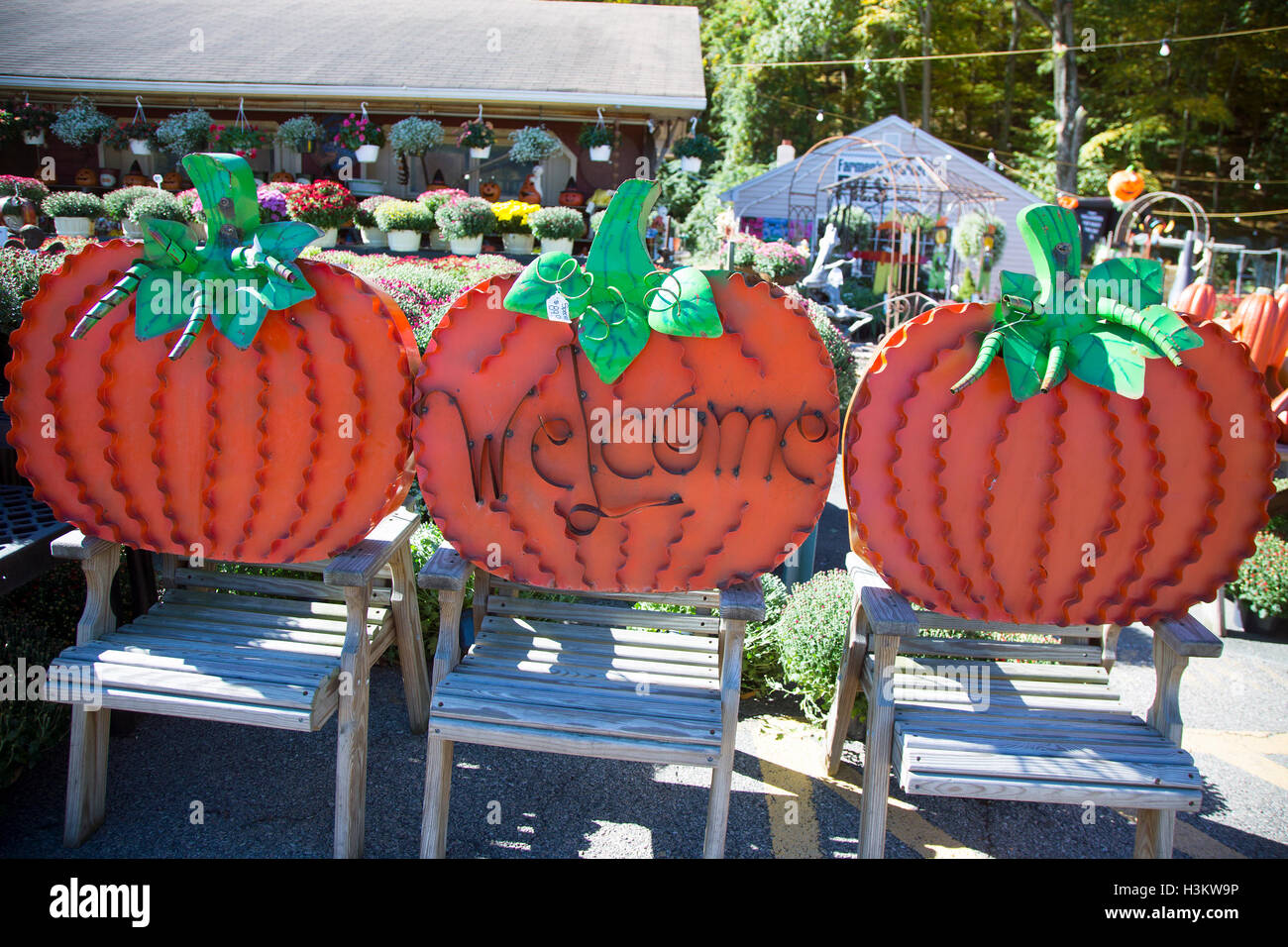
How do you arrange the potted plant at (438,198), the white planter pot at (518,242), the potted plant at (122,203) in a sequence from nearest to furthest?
the potted plant at (438,198)
the white planter pot at (518,242)
the potted plant at (122,203)

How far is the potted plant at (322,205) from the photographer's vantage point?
27.1 feet

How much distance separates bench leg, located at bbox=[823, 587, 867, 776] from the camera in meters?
2.57

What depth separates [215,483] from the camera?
2.40 m

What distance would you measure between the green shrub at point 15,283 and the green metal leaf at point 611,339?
214cm

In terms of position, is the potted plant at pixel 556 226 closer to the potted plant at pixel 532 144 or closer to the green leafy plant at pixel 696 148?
the potted plant at pixel 532 144

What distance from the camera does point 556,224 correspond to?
806 centimetres

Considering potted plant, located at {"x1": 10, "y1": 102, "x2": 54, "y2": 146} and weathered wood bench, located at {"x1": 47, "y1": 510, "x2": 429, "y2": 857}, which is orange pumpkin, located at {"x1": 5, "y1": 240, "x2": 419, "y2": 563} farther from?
potted plant, located at {"x1": 10, "y1": 102, "x2": 54, "y2": 146}

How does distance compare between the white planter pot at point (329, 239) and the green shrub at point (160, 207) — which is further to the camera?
the white planter pot at point (329, 239)

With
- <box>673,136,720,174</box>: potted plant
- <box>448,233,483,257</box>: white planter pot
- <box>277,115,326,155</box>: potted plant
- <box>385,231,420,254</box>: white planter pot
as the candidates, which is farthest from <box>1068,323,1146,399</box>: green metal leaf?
<box>277,115,326,155</box>: potted plant

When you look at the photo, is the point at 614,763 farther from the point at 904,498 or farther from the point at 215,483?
the point at 215,483

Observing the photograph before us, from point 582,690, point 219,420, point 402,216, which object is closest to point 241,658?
point 219,420

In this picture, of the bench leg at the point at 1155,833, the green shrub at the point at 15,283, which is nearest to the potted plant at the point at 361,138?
the green shrub at the point at 15,283

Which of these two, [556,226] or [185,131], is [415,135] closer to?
[185,131]

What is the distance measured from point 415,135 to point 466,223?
2.77 meters
